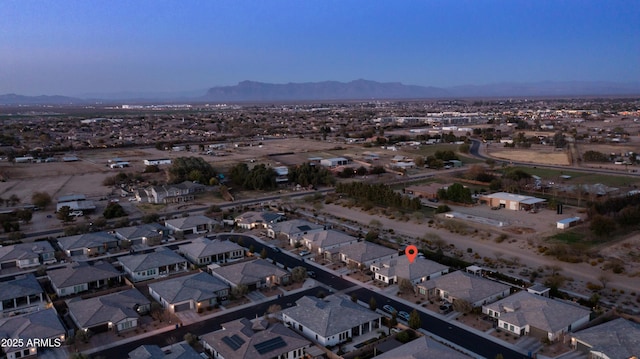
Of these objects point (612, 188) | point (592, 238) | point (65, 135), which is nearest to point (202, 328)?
point (592, 238)

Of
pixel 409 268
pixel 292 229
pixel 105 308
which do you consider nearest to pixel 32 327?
pixel 105 308

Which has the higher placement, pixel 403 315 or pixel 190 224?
pixel 190 224

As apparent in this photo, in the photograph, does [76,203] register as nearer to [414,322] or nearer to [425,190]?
[425,190]

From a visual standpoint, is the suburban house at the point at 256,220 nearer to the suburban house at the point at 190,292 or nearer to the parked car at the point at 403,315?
the suburban house at the point at 190,292

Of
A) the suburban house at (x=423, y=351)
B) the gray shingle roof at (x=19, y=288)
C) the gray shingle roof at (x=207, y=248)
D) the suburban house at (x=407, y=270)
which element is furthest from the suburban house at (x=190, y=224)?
the suburban house at (x=423, y=351)

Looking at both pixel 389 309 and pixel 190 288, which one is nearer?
pixel 389 309

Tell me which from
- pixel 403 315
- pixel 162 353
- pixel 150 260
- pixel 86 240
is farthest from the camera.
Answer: pixel 86 240
